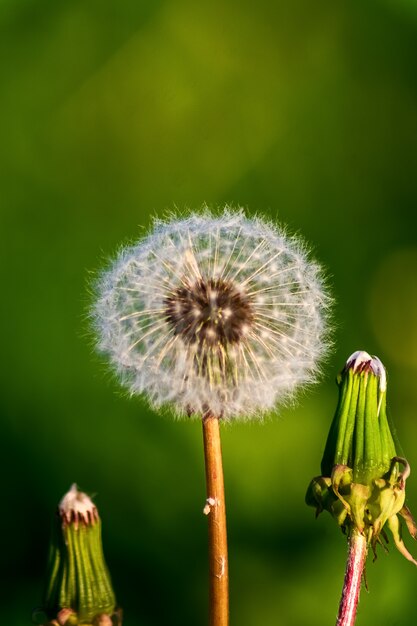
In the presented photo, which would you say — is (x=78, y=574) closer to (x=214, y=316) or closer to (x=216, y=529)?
(x=216, y=529)

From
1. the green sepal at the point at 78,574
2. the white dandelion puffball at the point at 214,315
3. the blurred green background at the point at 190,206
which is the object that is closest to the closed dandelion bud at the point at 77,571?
the green sepal at the point at 78,574

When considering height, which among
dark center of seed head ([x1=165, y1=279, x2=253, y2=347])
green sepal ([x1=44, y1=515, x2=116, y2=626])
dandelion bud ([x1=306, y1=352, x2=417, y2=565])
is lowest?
green sepal ([x1=44, y1=515, x2=116, y2=626])

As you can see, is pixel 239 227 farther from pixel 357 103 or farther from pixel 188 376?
pixel 357 103

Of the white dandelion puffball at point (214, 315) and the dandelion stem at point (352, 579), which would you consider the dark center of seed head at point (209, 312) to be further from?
the dandelion stem at point (352, 579)

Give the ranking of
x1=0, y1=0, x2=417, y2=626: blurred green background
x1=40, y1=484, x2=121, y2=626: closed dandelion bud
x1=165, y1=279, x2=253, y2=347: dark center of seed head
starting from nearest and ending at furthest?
x1=40, y1=484, x2=121, y2=626: closed dandelion bud → x1=165, y1=279, x2=253, y2=347: dark center of seed head → x1=0, y1=0, x2=417, y2=626: blurred green background

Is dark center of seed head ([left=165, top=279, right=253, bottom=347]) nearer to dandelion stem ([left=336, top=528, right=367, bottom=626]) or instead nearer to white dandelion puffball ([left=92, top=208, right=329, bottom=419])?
white dandelion puffball ([left=92, top=208, right=329, bottom=419])

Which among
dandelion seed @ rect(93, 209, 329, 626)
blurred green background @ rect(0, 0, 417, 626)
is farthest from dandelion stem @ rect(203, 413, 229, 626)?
blurred green background @ rect(0, 0, 417, 626)

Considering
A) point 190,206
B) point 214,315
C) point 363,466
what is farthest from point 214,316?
point 190,206

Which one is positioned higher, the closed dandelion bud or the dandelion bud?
the dandelion bud
